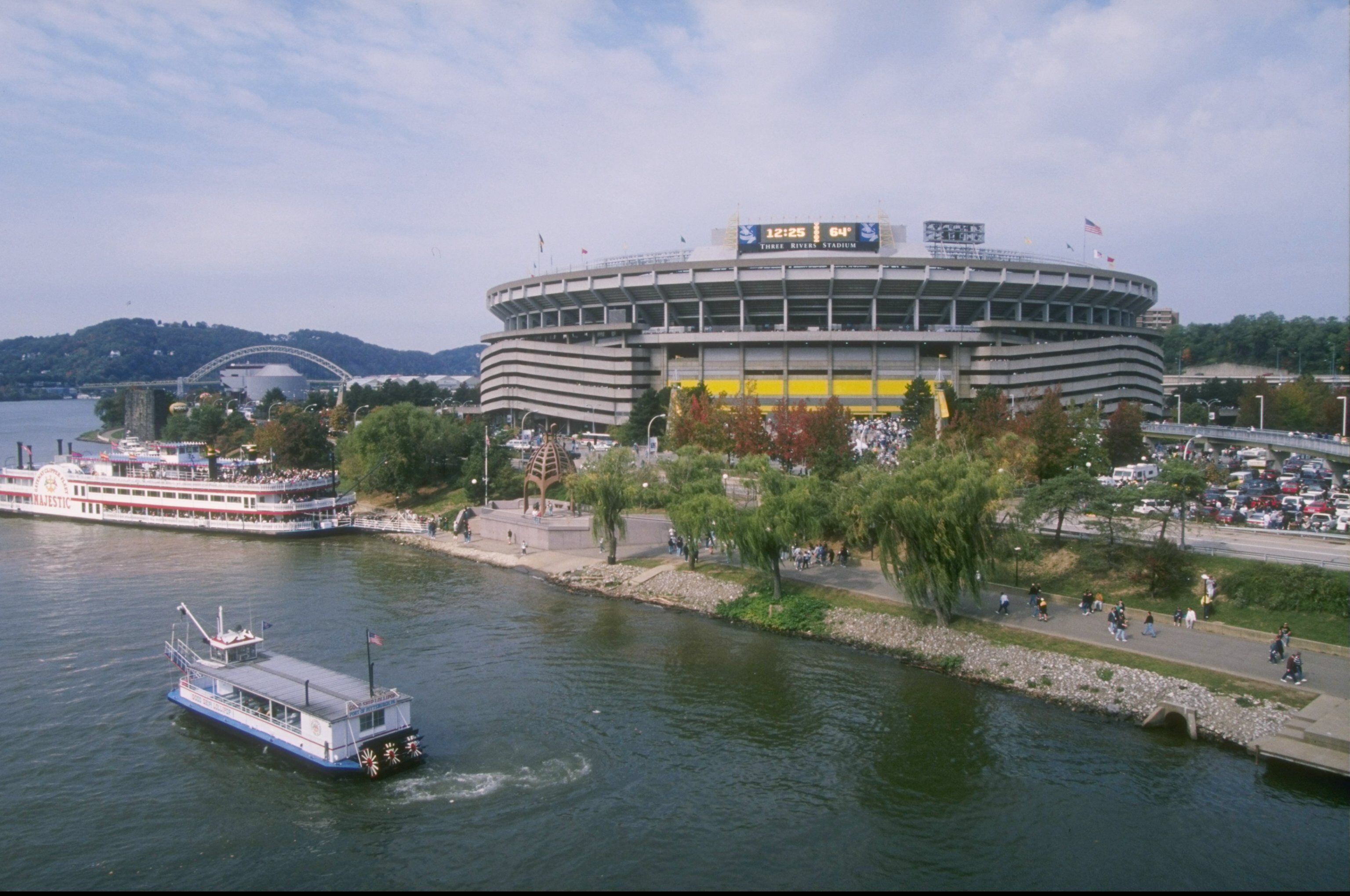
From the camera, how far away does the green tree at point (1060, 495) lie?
1371 inches

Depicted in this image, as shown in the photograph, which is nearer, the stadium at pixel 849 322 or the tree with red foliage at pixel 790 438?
the tree with red foliage at pixel 790 438

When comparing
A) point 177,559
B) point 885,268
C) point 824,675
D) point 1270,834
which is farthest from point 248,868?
point 885,268

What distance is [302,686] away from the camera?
81.1 feet

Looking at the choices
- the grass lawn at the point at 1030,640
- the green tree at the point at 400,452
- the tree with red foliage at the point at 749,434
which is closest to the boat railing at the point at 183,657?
the grass lawn at the point at 1030,640

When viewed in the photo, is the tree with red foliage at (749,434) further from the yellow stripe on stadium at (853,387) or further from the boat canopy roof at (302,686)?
the boat canopy roof at (302,686)

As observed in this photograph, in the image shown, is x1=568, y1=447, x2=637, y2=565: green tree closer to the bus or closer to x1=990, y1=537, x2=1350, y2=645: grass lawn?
x1=990, y1=537, x2=1350, y2=645: grass lawn

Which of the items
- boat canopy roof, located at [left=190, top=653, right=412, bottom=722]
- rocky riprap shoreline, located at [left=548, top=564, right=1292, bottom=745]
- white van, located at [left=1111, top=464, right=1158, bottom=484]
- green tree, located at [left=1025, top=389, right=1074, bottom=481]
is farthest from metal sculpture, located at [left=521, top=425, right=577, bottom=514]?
white van, located at [left=1111, top=464, right=1158, bottom=484]

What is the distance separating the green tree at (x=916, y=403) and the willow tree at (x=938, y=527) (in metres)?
37.8

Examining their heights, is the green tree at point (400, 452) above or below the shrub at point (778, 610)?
above

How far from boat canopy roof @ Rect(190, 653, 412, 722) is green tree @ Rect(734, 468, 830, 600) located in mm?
16148

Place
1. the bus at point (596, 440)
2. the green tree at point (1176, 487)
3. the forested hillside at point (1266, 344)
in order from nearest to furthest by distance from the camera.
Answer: the green tree at point (1176, 487), the bus at point (596, 440), the forested hillside at point (1266, 344)

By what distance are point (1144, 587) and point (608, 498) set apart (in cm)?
2406

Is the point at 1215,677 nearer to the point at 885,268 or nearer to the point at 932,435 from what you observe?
the point at 932,435

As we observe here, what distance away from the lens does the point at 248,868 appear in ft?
59.7
